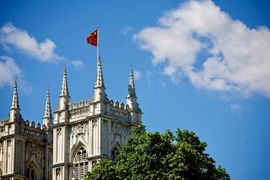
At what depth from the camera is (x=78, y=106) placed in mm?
86562

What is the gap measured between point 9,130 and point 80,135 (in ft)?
34.4

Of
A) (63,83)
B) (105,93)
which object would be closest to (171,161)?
(105,93)

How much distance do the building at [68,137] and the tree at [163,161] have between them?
11958 mm

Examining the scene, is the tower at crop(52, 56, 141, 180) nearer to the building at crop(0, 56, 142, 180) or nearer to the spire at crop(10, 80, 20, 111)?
the building at crop(0, 56, 142, 180)

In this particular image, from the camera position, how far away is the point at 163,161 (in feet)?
223

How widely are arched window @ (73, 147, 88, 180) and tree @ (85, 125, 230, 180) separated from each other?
504 inches

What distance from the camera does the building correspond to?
83.9m

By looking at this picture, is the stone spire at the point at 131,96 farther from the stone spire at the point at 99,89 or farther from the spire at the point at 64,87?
the spire at the point at 64,87

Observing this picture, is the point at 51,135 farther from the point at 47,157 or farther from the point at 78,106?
the point at 78,106

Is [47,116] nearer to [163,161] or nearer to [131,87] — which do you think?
[131,87]

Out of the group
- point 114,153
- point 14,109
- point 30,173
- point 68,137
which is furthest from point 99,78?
point 30,173

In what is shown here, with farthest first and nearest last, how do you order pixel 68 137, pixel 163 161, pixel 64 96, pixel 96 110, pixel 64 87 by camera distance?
pixel 64 87
pixel 64 96
pixel 68 137
pixel 96 110
pixel 163 161

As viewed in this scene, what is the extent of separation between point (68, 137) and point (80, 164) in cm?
343

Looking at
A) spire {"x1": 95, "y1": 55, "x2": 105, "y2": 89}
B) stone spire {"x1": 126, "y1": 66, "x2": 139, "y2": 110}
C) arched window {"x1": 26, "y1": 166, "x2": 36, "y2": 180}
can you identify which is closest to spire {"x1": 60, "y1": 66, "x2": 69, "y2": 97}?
spire {"x1": 95, "y1": 55, "x2": 105, "y2": 89}
